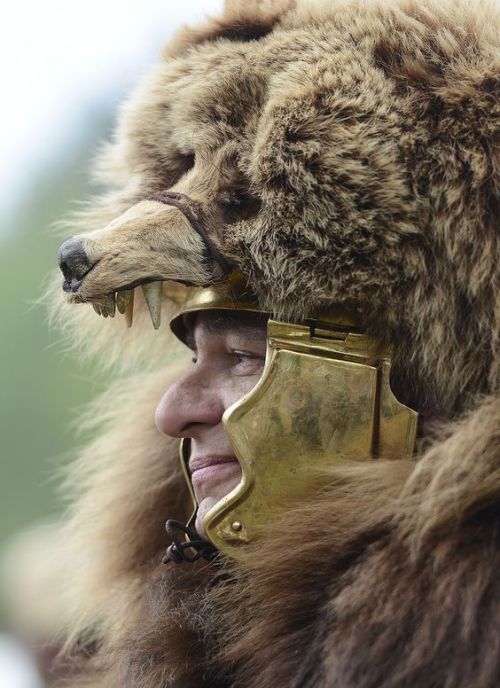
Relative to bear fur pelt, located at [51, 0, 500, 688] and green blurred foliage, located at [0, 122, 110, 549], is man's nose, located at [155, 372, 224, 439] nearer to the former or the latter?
bear fur pelt, located at [51, 0, 500, 688]

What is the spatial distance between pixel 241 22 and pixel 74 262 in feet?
1.52

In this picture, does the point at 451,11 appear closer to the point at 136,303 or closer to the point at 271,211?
the point at 271,211

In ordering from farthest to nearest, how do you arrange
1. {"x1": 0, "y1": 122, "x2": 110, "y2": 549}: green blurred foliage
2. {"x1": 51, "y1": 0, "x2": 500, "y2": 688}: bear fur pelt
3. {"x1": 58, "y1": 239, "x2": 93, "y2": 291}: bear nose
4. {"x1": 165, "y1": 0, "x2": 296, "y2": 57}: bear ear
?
{"x1": 0, "y1": 122, "x2": 110, "y2": 549}: green blurred foliage, {"x1": 165, "y1": 0, "x2": 296, "y2": 57}: bear ear, {"x1": 58, "y1": 239, "x2": 93, "y2": 291}: bear nose, {"x1": 51, "y1": 0, "x2": 500, "y2": 688}: bear fur pelt

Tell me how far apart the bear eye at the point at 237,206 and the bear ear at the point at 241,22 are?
26cm

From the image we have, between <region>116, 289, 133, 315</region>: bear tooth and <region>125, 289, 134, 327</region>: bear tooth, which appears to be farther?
<region>125, 289, 134, 327</region>: bear tooth

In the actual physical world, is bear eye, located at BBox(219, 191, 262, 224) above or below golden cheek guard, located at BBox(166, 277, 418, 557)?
above

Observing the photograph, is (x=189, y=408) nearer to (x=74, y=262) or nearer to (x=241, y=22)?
(x=74, y=262)

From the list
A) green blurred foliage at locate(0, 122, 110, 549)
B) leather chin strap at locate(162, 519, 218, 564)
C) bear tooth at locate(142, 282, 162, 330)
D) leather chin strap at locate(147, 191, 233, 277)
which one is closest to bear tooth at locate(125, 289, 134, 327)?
bear tooth at locate(142, 282, 162, 330)

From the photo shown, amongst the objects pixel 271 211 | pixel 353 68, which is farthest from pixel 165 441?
pixel 353 68

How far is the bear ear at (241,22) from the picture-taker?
1.52 meters

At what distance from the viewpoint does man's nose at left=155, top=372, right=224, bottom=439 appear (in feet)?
5.20

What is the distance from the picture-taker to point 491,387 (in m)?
1.34

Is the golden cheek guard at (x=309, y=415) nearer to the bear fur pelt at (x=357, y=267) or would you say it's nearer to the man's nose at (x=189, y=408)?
the bear fur pelt at (x=357, y=267)

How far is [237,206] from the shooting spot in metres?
1.46
